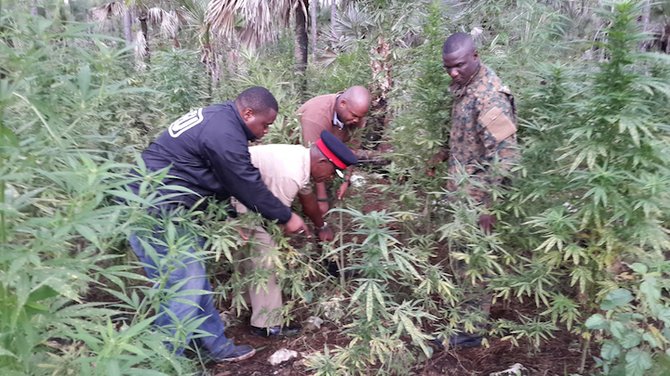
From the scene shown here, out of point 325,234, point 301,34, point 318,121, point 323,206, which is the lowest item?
point 325,234

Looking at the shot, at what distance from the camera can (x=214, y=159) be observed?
316cm

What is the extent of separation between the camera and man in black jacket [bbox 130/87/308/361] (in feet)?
10.2

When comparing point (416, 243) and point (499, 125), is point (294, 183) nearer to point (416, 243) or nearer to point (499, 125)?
point (416, 243)

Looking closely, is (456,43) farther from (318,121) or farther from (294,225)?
(294,225)

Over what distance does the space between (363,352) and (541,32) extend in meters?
2.75

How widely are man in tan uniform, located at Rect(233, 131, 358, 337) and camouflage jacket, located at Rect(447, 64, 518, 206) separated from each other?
74cm

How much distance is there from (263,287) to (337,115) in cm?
146

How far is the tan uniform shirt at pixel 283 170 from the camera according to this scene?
3441 mm

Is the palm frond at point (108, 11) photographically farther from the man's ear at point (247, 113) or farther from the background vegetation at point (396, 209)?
the man's ear at point (247, 113)

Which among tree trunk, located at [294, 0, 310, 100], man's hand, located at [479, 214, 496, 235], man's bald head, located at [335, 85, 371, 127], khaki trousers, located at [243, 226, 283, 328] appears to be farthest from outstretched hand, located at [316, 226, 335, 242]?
tree trunk, located at [294, 0, 310, 100]

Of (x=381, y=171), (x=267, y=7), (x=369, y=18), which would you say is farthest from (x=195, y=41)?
(x=381, y=171)

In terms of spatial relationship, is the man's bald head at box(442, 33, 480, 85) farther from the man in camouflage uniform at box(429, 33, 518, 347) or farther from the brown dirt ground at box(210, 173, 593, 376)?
the brown dirt ground at box(210, 173, 593, 376)

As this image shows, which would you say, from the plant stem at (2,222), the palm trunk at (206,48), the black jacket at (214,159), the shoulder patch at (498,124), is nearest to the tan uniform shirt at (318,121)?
the black jacket at (214,159)

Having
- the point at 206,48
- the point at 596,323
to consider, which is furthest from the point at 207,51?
the point at 596,323
